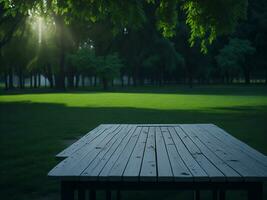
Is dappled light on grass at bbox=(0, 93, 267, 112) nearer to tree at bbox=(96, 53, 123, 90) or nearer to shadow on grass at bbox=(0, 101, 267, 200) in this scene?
shadow on grass at bbox=(0, 101, 267, 200)

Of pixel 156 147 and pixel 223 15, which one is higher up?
pixel 223 15

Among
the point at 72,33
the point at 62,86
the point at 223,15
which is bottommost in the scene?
the point at 62,86

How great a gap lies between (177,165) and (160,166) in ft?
0.56

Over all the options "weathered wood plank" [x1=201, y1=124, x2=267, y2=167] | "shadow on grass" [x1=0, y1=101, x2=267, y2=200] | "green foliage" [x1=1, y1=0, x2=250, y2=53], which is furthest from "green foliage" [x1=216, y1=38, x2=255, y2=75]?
"weathered wood plank" [x1=201, y1=124, x2=267, y2=167]

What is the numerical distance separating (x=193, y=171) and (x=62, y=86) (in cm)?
6142

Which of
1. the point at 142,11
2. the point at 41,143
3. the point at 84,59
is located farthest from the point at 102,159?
the point at 84,59

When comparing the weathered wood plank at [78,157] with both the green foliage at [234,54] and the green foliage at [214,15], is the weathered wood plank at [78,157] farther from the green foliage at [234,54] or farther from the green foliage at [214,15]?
the green foliage at [234,54]

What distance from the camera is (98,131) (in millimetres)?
7297

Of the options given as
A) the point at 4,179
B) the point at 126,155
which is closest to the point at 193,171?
the point at 126,155

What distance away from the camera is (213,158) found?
4.58 meters

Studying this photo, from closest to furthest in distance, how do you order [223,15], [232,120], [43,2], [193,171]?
[193,171] < [223,15] < [43,2] < [232,120]

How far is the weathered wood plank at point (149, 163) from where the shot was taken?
361cm

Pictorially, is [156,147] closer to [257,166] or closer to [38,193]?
[257,166]

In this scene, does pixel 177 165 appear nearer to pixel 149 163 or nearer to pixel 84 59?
pixel 149 163
